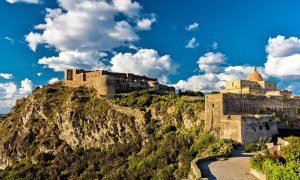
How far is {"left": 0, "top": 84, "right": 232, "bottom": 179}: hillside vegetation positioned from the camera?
32.1 metres

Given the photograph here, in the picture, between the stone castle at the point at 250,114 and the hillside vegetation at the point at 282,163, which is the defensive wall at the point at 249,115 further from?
the hillside vegetation at the point at 282,163

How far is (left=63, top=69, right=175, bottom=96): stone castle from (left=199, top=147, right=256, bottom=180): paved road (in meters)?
37.4

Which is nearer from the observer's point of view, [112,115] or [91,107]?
[112,115]

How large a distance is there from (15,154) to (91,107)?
18.4 m

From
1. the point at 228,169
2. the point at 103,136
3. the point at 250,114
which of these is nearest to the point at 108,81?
the point at 103,136

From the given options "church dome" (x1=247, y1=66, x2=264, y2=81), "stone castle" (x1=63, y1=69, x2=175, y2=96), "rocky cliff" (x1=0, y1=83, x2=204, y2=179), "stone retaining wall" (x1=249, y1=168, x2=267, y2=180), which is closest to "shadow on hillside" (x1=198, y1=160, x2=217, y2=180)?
"stone retaining wall" (x1=249, y1=168, x2=267, y2=180)

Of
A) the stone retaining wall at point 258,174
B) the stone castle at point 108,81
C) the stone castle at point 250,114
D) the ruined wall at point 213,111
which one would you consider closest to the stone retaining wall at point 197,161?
the stone retaining wall at point 258,174

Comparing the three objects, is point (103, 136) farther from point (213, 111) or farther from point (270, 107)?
point (270, 107)

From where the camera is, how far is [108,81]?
187 feet

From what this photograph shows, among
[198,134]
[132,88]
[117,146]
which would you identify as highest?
[132,88]

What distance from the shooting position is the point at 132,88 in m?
62.0

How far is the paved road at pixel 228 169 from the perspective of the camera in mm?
17297

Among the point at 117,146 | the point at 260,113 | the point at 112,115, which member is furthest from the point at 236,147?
the point at 112,115

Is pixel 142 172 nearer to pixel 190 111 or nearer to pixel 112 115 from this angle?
pixel 190 111
